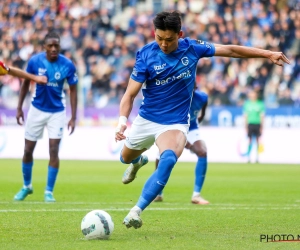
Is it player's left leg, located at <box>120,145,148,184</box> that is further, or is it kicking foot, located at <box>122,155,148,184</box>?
kicking foot, located at <box>122,155,148,184</box>

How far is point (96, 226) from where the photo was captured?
23.2ft

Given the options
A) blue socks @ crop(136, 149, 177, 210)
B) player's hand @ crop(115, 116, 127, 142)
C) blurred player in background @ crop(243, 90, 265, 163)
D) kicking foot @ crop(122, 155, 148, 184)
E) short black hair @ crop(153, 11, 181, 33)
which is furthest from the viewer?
blurred player in background @ crop(243, 90, 265, 163)

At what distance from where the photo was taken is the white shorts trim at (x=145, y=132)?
8094mm

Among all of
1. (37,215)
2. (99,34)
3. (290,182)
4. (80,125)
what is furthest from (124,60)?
(37,215)

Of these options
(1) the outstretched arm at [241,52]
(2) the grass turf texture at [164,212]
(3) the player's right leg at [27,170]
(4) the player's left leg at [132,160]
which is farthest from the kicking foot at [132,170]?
(3) the player's right leg at [27,170]

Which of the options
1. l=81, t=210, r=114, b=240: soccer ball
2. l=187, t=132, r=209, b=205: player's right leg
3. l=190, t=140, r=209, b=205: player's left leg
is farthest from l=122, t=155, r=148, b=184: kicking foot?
l=81, t=210, r=114, b=240: soccer ball

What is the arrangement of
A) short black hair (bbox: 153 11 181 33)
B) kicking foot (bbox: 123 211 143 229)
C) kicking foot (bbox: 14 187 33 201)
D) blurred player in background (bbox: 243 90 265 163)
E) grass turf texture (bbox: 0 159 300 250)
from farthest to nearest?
blurred player in background (bbox: 243 90 265 163)
kicking foot (bbox: 14 187 33 201)
short black hair (bbox: 153 11 181 33)
kicking foot (bbox: 123 211 143 229)
grass turf texture (bbox: 0 159 300 250)

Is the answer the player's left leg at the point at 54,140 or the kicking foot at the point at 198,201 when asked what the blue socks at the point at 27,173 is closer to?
the player's left leg at the point at 54,140

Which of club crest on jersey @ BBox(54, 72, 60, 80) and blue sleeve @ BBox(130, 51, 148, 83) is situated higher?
blue sleeve @ BBox(130, 51, 148, 83)

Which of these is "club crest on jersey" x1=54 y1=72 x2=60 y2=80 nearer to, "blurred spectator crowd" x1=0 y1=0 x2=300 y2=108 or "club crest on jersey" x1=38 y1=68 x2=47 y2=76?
"club crest on jersey" x1=38 y1=68 x2=47 y2=76

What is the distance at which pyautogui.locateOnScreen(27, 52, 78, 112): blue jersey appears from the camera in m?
11.6

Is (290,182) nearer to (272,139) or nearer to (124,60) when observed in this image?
(272,139)

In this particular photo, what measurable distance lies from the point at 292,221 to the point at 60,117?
4.44 metres

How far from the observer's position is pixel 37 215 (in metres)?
9.09
